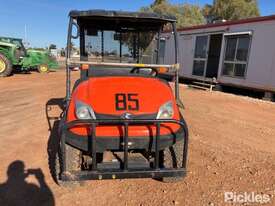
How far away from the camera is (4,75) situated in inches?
573

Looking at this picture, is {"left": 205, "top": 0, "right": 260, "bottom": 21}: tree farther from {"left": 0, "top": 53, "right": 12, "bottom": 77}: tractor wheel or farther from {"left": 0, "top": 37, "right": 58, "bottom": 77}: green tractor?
{"left": 0, "top": 53, "right": 12, "bottom": 77}: tractor wheel

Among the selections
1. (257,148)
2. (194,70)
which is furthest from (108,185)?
(194,70)

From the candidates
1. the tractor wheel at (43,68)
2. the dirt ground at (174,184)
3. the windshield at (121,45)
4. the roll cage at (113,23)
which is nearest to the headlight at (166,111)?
the roll cage at (113,23)

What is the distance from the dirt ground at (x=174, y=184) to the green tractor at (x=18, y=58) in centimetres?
840

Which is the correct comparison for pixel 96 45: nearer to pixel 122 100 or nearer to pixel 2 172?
pixel 122 100

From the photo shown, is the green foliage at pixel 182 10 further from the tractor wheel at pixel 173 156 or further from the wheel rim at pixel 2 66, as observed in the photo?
the tractor wheel at pixel 173 156

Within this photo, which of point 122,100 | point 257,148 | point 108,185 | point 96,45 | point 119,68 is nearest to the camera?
point 122,100

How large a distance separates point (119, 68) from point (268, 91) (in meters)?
8.05

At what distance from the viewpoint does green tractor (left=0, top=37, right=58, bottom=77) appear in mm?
14578

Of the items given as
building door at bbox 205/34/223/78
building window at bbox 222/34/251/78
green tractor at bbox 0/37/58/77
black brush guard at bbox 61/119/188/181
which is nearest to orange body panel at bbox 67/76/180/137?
black brush guard at bbox 61/119/188/181

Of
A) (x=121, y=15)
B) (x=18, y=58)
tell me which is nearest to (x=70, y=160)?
(x=121, y=15)

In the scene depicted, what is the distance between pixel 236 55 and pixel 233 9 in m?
28.8

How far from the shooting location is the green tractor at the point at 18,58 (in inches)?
574

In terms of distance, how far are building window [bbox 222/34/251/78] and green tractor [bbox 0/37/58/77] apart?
1069cm
